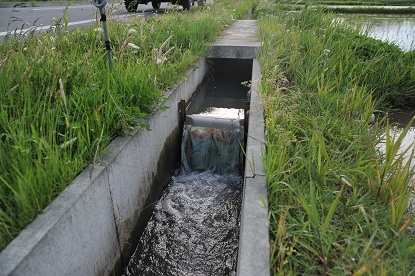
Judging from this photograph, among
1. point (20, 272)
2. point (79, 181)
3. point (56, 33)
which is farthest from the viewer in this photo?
point (56, 33)

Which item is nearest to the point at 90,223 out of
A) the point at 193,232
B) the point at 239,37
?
the point at 193,232

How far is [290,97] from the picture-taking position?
135 inches

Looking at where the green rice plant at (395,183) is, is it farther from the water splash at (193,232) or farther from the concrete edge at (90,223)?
the concrete edge at (90,223)

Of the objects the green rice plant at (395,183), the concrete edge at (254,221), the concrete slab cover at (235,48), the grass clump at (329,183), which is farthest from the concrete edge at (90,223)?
the concrete slab cover at (235,48)

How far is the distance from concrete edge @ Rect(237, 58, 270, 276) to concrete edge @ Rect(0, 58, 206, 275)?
923 millimetres

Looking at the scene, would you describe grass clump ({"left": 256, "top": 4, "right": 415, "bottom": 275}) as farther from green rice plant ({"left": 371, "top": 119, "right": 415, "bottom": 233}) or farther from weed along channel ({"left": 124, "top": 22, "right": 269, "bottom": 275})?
weed along channel ({"left": 124, "top": 22, "right": 269, "bottom": 275})

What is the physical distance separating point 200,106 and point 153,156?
258cm

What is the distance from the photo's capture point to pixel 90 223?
199cm

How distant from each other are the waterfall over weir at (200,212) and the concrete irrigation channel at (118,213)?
0.15 m

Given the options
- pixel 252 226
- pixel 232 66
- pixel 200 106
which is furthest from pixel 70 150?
pixel 232 66

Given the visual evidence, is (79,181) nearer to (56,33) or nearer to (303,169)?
(303,169)

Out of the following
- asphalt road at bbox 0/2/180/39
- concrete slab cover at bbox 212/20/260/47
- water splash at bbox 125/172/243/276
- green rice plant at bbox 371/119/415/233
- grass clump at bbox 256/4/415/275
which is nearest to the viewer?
grass clump at bbox 256/4/415/275

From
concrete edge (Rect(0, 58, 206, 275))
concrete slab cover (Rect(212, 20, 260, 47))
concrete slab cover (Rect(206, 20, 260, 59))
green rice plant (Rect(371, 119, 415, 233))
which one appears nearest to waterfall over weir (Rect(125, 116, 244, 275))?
concrete edge (Rect(0, 58, 206, 275))

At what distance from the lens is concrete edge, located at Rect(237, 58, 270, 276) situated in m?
1.59
